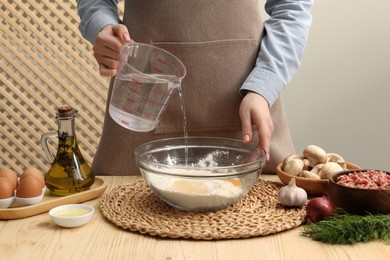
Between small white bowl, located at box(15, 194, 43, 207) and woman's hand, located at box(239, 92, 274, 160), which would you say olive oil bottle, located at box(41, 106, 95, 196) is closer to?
small white bowl, located at box(15, 194, 43, 207)

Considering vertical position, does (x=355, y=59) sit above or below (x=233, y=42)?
below

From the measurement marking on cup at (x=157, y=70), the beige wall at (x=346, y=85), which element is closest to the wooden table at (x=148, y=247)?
the measurement marking on cup at (x=157, y=70)

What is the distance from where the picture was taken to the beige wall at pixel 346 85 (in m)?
3.31

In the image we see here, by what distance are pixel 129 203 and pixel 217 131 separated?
0.37 metres

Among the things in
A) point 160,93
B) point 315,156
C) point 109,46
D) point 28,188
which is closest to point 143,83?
point 160,93

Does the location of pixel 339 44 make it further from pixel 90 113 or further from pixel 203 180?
pixel 203 180

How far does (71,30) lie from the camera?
3.91 metres

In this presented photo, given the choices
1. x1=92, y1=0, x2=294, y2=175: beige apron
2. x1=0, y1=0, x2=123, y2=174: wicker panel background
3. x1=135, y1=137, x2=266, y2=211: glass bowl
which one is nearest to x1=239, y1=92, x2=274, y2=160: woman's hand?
x1=135, y1=137, x2=266, y2=211: glass bowl

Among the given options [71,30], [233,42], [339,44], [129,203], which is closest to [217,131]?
[233,42]

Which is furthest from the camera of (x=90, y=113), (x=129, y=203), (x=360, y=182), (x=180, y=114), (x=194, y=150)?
(x=90, y=113)

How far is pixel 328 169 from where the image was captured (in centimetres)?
131

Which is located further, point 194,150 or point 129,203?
point 194,150

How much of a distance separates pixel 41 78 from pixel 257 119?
289 cm

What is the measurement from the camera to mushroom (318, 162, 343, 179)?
130 centimetres
